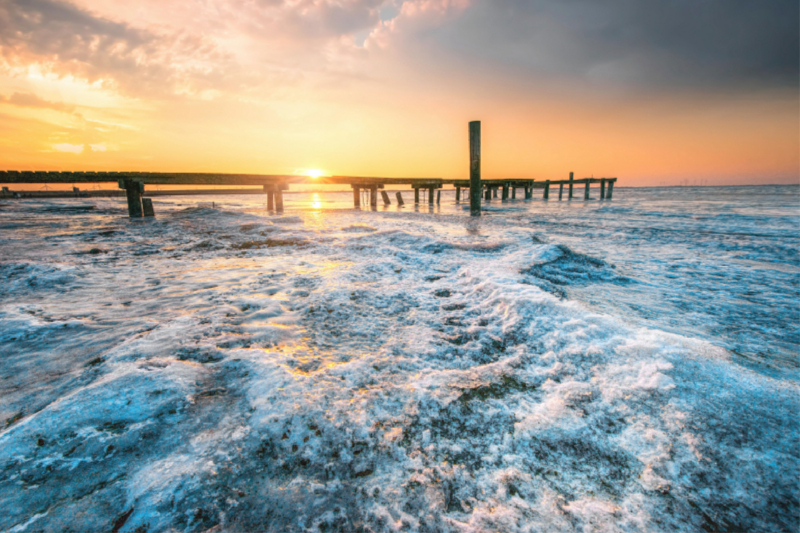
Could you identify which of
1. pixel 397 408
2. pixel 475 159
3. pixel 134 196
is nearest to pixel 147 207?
pixel 134 196

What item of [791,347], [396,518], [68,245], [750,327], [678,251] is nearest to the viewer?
[396,518]

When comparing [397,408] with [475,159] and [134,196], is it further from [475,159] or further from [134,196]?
[134,196]

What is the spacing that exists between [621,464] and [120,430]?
213 centimetres

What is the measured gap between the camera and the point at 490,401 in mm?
1596

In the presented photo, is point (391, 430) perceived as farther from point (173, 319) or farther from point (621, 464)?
point (173, 319)

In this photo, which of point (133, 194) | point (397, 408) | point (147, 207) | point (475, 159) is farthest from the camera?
point (147, 207)

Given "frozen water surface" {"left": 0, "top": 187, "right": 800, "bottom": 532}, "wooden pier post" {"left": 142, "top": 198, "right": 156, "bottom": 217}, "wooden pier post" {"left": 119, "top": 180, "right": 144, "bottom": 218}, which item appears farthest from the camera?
"wooden pier post" {"left": 142, "top": 198, "right": 156, "bottom": 217}

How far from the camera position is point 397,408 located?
4.99 feet

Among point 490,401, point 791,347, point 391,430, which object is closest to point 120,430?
point 391,430

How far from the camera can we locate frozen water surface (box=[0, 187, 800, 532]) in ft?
3.42

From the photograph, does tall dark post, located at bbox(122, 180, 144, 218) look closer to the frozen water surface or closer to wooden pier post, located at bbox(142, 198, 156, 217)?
wooden pier post, located at bbox(142, 198, 156, 217)

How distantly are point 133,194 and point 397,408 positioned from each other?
14988mm

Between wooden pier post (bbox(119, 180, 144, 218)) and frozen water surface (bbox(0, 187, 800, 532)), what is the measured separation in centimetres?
1073

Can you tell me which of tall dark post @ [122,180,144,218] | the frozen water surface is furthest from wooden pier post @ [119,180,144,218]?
the frozen water surface
